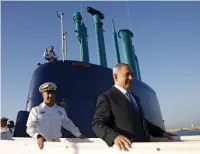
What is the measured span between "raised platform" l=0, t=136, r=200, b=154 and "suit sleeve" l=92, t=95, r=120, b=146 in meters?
0.09

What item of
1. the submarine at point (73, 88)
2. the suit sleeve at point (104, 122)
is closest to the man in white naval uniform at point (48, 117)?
the suit sleeve at point (104, 122)

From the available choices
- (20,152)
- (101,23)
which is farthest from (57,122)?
(101,23)

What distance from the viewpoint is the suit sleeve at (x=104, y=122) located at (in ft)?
6.47

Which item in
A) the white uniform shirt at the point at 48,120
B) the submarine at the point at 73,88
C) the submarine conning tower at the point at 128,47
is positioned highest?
the submarine conning tower at the point at 128,47

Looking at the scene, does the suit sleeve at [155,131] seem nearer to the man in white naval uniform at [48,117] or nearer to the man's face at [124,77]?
the man's face at [124,77]

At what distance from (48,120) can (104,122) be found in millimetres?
1721

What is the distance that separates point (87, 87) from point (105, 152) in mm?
5794

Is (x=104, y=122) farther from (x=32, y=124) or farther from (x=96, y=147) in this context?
A: (x=32, y=124)

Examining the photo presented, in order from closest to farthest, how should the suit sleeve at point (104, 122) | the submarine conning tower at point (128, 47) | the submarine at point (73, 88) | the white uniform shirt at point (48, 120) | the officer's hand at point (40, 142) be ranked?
the suit sleeve at point (104, 122)
the officer's hand at point (40, 142)
the white uniform shirt at point (48, 120)
the submarine at point (73, 88)
the submarine conning tower at point (128, 47)

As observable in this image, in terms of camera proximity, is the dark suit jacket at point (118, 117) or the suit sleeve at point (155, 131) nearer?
the dark suit jacket at point (118, 117)

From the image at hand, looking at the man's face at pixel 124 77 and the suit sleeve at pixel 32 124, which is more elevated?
the man's face at pixel 124 77

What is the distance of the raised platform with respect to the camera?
167cm

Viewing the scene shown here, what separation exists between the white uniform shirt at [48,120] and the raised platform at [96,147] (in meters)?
0.52

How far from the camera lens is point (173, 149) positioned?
169 cm
